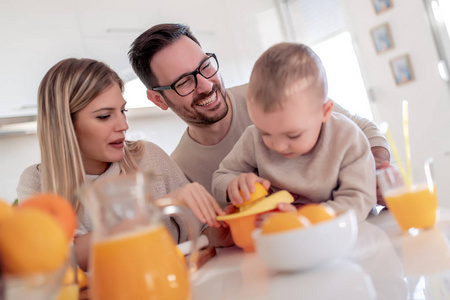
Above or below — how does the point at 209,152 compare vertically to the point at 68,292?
above

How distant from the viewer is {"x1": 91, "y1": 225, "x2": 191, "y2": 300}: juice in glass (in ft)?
1.69

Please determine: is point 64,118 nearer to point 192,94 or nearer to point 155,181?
point 155,181

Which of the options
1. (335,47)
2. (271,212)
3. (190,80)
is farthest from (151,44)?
(335,47)

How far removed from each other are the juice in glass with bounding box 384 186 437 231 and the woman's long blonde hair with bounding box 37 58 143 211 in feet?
3.23

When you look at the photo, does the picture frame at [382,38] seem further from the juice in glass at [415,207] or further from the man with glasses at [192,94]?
the juice in glass at [415,207]

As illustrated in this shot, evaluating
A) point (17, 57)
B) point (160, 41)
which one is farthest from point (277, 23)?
point (160, 41)

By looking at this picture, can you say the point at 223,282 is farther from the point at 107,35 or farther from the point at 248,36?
the point at 248,36

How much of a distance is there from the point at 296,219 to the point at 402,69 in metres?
3.33

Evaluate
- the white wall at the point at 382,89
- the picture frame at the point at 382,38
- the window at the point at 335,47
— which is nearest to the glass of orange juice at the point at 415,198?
the white wall at the point at 382,89

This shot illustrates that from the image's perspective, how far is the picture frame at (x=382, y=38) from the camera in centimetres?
367

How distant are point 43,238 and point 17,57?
3022 mm

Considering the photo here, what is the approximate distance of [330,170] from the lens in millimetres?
1010

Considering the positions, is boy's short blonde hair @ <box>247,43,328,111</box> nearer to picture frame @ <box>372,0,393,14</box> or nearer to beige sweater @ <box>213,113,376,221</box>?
beige sweater @ <box>213,113,376,221</box>

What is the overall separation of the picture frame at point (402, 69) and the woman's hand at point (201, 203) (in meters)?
3.04
